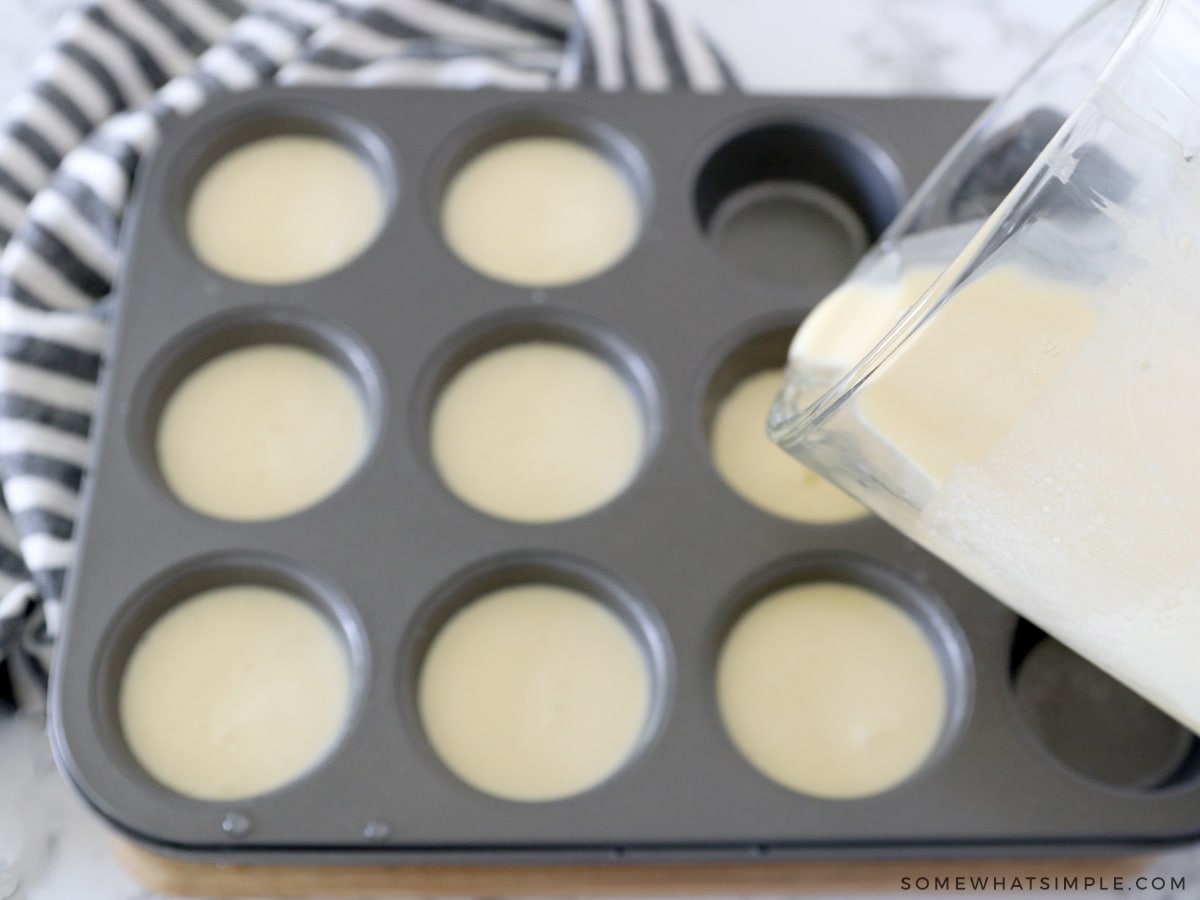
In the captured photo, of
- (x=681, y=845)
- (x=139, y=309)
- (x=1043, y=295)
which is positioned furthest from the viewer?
(x=139, y=309)

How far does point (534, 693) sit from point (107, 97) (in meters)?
0.61

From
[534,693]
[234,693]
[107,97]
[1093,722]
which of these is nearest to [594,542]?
[534,693]

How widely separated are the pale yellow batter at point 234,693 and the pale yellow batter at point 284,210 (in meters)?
0.26

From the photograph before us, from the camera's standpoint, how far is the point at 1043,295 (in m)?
0.66

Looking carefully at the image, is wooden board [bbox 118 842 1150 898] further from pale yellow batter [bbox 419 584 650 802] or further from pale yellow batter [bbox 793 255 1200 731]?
pale yellow batter [bbox 793 255 1200 731]

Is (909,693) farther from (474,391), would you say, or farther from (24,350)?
(24,350)

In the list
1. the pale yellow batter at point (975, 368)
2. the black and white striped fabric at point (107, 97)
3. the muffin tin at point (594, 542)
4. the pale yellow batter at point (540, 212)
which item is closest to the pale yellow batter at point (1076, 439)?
the pale yellow batter at point (975, 368)

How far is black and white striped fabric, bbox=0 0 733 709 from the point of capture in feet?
3.22

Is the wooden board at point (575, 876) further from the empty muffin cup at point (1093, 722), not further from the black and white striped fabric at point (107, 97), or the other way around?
the black and white striped fabric at point (107, 97)

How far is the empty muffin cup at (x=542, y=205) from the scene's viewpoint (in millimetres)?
1055

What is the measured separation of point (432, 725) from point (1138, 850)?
0.42 metres

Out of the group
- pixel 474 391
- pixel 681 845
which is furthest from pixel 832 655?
pixel 474 391

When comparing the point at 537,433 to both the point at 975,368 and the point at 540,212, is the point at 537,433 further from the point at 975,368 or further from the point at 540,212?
the point at 975,368

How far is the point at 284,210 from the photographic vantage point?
1069 millimetres
